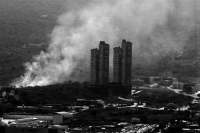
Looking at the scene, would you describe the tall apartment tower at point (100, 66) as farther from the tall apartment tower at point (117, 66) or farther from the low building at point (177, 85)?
the low building at point (177, 85)

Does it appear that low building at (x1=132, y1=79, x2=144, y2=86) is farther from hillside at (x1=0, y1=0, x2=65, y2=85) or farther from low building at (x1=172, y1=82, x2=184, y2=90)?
hillside at (x1=0, y1=0, x2=65, y2=85)

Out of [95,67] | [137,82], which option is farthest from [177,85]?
[95,67]

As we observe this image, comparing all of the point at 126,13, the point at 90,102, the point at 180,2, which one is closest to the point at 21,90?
the point at 90,102

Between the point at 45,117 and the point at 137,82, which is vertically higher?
the point at 137,82

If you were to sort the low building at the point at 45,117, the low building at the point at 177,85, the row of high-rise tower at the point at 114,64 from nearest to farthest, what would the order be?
the low building at the point at 45,117 → the row of high-rise tower at the point at 114,64 → the low building at the point at 177,85

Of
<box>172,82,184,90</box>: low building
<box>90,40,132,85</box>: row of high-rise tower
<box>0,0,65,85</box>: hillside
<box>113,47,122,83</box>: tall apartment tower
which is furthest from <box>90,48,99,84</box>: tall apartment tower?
<box>0,0,65,85</box>: hillside

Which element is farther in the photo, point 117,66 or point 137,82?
point 137,82

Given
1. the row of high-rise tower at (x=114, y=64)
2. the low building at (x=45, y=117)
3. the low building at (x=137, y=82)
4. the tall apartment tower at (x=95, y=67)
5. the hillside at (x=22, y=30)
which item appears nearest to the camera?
the low building at (x=45, y=117)

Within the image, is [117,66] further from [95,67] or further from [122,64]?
[95,67]

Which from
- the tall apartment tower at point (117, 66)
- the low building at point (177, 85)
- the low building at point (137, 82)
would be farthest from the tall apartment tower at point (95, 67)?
the low building at point (177, 85)
